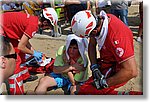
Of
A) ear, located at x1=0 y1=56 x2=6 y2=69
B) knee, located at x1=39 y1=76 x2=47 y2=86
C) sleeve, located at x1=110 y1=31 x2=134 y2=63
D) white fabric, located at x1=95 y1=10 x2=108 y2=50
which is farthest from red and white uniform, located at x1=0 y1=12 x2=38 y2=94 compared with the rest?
sleeve, located at x1=110 y1=31 x2=134 y2=63

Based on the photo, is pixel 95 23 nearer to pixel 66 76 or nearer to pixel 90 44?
pixel 90 44

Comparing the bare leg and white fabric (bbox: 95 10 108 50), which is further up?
white fabric (bbox: 95 10 108 50)

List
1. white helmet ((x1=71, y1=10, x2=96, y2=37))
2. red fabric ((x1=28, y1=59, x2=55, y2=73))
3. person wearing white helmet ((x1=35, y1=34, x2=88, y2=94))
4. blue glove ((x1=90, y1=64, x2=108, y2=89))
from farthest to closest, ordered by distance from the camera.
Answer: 1. red fabric ((x1=28, y1=59, x2=55, y2=73))
2. person wearing white helmet ((x1=35, y1=34, x2=88, y2=94))
3. blue glove ((x1=90, y1=64, x2=108, y2=89))
4. white helmet ((x1=71, y1=10, x2=96, y2=37))

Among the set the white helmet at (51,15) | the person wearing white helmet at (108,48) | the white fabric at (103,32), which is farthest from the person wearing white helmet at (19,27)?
the white fabric at (103,32)

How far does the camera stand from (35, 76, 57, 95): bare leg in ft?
9.36

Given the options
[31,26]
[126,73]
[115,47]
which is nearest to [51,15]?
[31,26]

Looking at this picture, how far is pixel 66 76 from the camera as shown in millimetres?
2869

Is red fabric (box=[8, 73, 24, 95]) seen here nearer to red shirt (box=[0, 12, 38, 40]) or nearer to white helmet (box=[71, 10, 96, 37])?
red shirt (box=[0, 12, 38, 40])

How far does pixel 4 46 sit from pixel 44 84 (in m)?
0.43

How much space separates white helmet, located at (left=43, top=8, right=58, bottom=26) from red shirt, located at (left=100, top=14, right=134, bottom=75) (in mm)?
508

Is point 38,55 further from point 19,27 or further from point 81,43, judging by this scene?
point 81,43

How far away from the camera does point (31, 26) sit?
9.21 feet

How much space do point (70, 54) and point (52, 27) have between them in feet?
0.99

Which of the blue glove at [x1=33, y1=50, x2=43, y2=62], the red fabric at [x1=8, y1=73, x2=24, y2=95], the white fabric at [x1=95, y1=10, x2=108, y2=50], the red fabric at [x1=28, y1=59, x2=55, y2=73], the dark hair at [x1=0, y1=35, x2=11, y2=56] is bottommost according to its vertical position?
the red fabric at [x1=8, y1=73, x2=24, y2=95]
